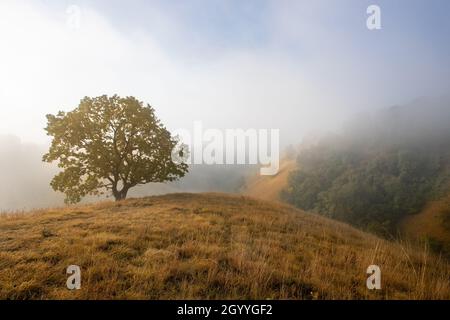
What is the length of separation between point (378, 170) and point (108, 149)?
304 feet

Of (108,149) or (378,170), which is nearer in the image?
(108,149)

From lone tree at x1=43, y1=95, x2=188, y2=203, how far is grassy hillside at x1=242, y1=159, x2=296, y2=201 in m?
90.3

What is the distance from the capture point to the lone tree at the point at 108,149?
20.8 m

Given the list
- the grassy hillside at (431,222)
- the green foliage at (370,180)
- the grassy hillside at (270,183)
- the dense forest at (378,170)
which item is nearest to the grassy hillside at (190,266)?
the dense forest at (378,170)

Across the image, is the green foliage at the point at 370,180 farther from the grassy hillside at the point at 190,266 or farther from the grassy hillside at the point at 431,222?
the grassy hillside at the point at 190,266

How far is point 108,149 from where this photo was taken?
21.8 metres

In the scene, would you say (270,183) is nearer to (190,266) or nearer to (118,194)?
(118,194)

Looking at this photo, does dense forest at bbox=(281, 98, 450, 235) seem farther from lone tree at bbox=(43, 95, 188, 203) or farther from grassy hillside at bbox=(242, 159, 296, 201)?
lone tree at bbox=(43, 95, 188, 203)

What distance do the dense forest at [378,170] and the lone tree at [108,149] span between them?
168 ft

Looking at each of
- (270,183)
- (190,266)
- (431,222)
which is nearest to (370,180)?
(431,222)

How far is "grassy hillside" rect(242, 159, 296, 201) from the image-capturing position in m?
115

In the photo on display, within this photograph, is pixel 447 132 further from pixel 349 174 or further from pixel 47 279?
pixel 47 279

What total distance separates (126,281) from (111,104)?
20.2 m
